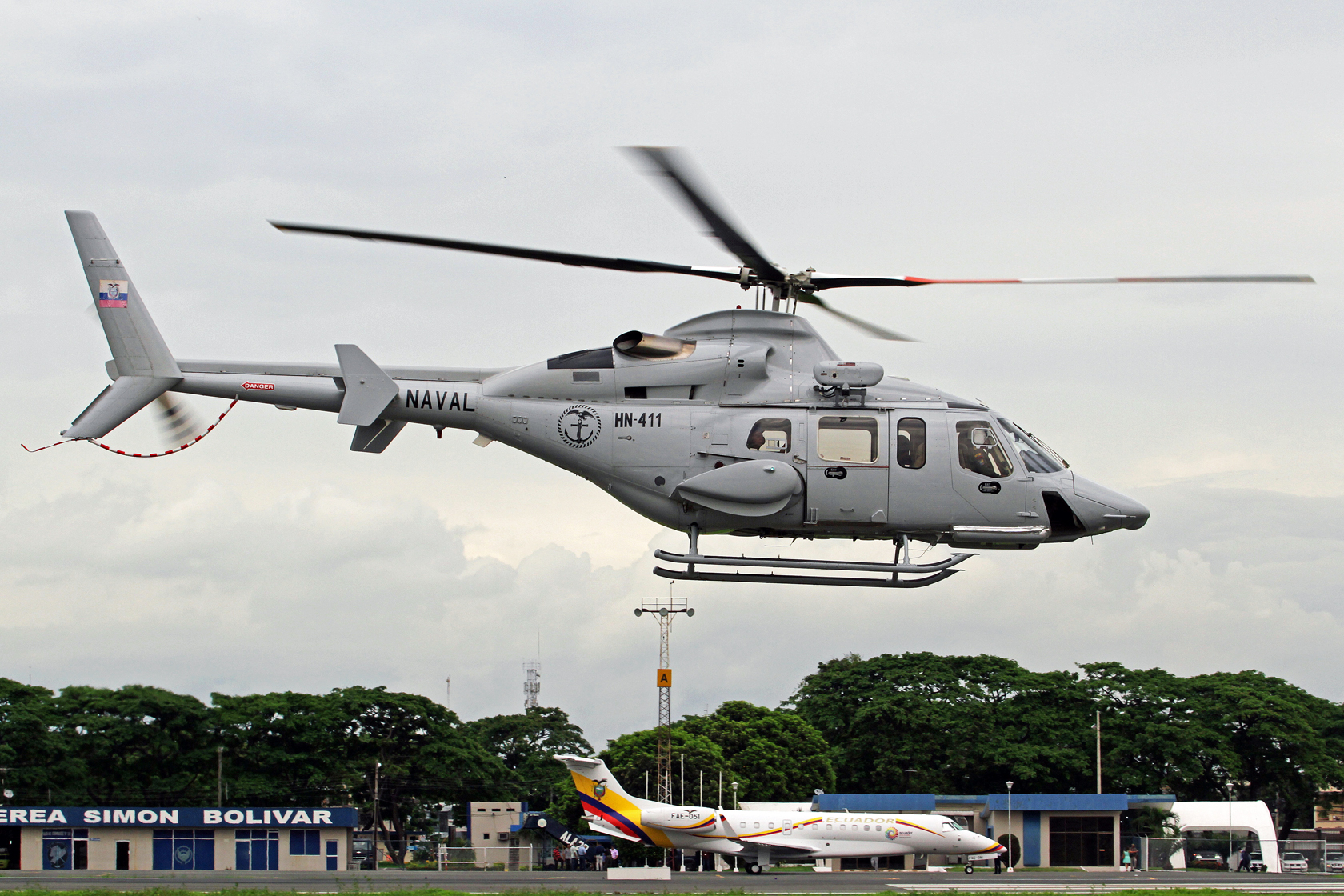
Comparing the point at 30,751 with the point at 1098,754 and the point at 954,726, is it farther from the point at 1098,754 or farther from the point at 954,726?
the point at 1098,754

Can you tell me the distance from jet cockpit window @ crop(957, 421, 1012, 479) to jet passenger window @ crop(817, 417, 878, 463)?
1187 millimetres

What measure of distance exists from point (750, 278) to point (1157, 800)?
46478 millimetres

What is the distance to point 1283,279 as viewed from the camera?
49.3 feet

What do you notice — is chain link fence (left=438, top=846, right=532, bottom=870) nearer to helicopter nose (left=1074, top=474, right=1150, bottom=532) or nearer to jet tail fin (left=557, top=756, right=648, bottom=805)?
jet tail fin (left=557, top=756, right=648, bottom=805)

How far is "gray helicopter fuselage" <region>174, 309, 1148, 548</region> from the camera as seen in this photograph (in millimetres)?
17219

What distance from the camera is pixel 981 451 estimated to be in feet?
57.2

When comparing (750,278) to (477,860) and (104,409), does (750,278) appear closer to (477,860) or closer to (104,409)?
(104,409)

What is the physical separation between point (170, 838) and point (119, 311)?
33.6 meters

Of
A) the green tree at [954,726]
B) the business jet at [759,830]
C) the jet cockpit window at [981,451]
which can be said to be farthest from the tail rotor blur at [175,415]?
the green tree at [954,726]

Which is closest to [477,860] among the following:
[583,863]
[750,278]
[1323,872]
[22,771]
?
[583,863]

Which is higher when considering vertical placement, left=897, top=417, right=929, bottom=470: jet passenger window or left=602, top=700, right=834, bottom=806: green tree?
left=897, top=417, right=929, bottom=470: jet passenger window

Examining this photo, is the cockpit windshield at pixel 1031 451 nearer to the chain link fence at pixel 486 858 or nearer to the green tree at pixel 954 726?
the chain link fence at pixel 486 858

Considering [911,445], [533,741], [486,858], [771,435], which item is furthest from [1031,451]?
[533,741]

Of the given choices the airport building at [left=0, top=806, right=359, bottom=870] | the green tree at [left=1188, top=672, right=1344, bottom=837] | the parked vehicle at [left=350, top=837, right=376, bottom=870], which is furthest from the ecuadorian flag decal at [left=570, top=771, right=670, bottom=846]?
the green tree at [left=1188, top=672, right=1344, bottom=837]
